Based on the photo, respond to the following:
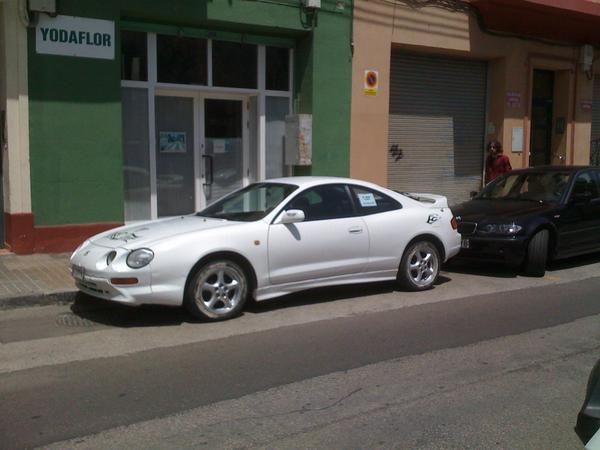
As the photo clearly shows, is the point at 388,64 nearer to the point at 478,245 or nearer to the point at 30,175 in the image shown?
the point at 478,245

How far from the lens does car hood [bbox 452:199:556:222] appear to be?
984cm

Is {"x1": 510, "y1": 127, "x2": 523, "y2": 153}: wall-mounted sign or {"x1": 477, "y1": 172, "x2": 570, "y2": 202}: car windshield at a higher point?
{"x1": 510, "y1": 127, "x2": 523, "y2": 153}: wall-mounted sign

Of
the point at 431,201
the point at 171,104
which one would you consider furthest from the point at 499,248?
the point at 171,104

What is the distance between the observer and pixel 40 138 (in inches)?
391

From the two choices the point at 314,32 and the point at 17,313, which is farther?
the point at 314,32

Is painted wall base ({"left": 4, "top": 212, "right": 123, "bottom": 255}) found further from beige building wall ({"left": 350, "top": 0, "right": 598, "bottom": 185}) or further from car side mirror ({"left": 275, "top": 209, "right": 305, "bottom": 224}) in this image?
beige building wall ({"left": 350, "top": 0, "right": 598, "bottom": 185})

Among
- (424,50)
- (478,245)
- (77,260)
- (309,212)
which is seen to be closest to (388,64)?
(424,50)

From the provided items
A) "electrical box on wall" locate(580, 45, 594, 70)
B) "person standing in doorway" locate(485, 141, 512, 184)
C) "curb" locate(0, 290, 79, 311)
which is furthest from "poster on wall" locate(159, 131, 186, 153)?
"electrical box on wall" locate(580, 45, 594, 70)

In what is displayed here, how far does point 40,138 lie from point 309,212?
456 centimetres

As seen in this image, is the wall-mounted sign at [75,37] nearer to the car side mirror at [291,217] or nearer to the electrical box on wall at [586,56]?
the car side mirror at [291,217]

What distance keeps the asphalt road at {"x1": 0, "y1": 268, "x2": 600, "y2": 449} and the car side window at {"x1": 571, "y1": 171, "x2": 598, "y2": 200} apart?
3119 millimetres

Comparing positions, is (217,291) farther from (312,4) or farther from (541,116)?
(541,116)

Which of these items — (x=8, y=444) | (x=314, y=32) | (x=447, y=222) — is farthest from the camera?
(x=314, y=32)

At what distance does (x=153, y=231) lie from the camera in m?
7.24
